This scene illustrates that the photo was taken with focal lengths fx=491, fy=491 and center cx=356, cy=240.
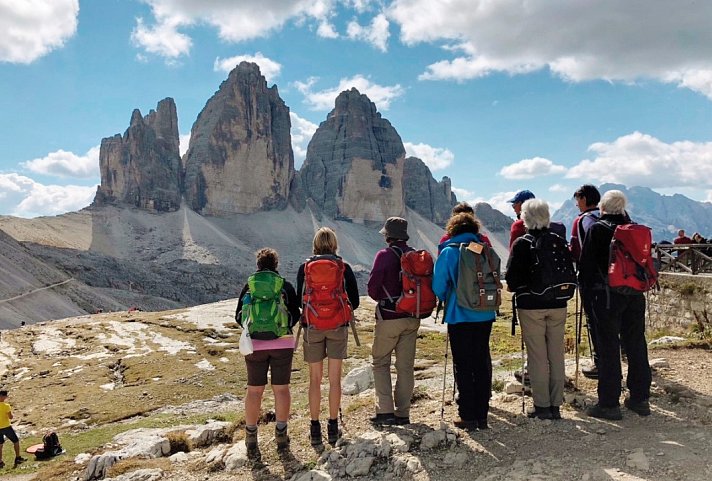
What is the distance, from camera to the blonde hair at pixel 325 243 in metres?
7.53

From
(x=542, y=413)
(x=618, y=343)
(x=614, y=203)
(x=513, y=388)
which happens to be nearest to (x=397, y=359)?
(x=542, y=413)

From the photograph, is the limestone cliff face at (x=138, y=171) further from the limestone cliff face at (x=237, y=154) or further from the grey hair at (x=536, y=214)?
the grey hair at (x=536, y=214)

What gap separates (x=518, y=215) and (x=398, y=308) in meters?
2.67

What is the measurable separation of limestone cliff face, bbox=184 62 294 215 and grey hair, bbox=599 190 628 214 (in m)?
179

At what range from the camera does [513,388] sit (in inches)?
345

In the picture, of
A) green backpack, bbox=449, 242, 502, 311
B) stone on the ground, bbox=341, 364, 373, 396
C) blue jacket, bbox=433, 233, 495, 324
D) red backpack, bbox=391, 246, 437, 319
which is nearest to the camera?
green backpack, bbox=449, 242, 502, 311

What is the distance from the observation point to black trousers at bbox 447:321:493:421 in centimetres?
702

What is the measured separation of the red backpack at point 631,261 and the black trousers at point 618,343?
240mm

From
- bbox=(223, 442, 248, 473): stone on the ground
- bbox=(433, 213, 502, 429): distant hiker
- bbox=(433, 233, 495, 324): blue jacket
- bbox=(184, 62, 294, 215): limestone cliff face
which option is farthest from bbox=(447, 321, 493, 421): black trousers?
bbox=(184, 62, 294, 215): limestone cliff face

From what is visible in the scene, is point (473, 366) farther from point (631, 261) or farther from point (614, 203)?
point (614, 203)

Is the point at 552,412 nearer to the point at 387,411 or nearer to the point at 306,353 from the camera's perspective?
the point at 387,411

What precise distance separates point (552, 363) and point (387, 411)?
2.58 metres

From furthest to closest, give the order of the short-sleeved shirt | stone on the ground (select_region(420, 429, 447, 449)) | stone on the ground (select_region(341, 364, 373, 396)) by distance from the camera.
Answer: the short-sleeved shirt, stone on the ground (select_region(341, 364, 373, 396)), stone on the ground (select_region(420, 429, 447, 449))

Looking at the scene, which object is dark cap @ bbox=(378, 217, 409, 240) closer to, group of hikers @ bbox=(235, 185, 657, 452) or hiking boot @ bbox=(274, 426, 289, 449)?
group of hikers @ bbox=(235, 185, 657, 452)
